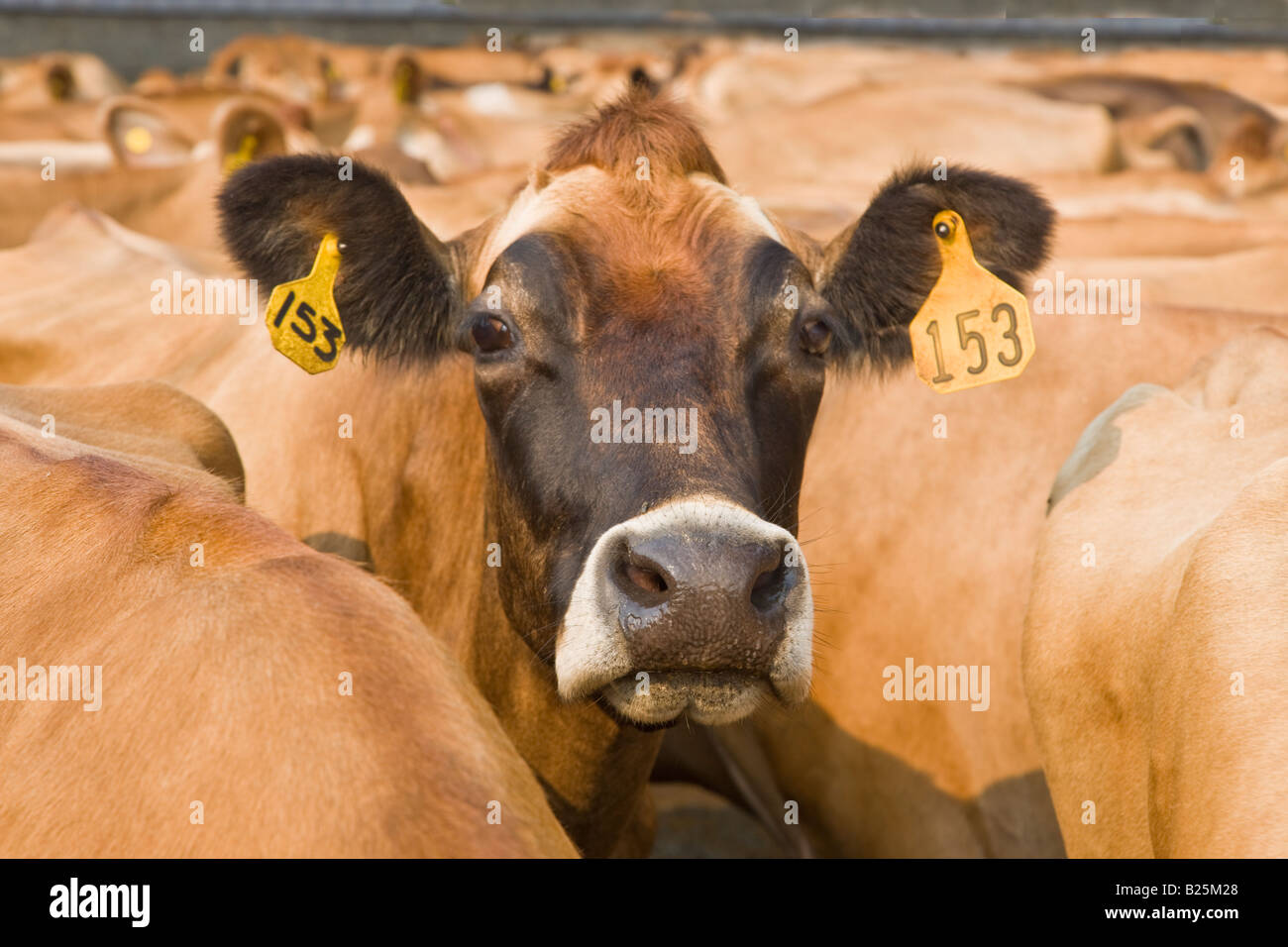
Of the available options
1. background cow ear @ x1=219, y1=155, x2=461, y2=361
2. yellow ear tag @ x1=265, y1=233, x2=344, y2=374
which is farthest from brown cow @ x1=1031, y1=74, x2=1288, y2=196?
yellow ear tag @ x1=265, y1=233, x2=344, y2=374

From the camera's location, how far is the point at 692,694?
7.93 ft

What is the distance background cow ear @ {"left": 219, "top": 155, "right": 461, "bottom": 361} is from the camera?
3135 millimetres

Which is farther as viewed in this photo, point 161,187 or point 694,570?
point 161,187

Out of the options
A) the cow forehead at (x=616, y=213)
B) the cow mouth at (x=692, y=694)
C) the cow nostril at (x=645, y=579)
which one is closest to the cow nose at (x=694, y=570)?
the cow nostril at (x=645, y=579)

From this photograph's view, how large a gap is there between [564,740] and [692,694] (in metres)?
0.88

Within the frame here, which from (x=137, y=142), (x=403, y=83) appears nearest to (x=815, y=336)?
(x=137, y=142)

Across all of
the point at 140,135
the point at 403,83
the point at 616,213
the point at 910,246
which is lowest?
the point at 910,246

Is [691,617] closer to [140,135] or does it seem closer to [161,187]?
[161,187]

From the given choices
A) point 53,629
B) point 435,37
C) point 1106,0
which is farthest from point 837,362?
point 1106,0

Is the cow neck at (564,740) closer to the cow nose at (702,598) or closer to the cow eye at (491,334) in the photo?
the cow eye at (491,334)

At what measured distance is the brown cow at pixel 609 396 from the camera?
2.39 m

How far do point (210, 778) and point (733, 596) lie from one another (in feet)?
2.95
